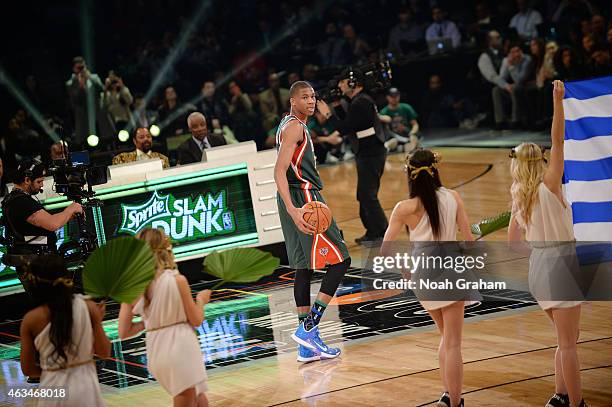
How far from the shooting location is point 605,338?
7.43 meters

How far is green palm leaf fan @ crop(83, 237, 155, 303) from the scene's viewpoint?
5195 mm

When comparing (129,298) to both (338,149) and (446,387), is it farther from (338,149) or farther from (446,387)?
(338,149)

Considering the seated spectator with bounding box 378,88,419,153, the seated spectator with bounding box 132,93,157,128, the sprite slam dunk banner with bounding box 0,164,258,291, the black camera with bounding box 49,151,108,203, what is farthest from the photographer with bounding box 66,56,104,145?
the black camera with bounding box 49,151,108,203

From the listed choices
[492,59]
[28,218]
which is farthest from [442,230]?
[492,59]

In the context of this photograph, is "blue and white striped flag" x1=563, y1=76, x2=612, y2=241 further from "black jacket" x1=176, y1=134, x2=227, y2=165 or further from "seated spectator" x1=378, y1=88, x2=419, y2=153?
"seated spectator" x1=378, y1=88, x2=419, y2=153

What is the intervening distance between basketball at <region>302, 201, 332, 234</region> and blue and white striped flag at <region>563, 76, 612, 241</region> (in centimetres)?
165

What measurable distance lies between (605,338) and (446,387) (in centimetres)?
191

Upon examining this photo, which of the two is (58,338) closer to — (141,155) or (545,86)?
(141,155)

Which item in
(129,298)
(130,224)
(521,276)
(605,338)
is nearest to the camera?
(129,298)

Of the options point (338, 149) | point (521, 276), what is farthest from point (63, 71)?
point (521, 276)

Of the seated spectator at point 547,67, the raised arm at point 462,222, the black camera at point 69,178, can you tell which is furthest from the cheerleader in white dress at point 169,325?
the seated spectator at point 547,67

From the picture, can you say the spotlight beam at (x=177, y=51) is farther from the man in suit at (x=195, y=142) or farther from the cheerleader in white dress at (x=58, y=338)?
the cheerleader in white dress at (x=58, y=338)

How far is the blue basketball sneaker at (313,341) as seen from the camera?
761 cm

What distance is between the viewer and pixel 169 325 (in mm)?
5410
